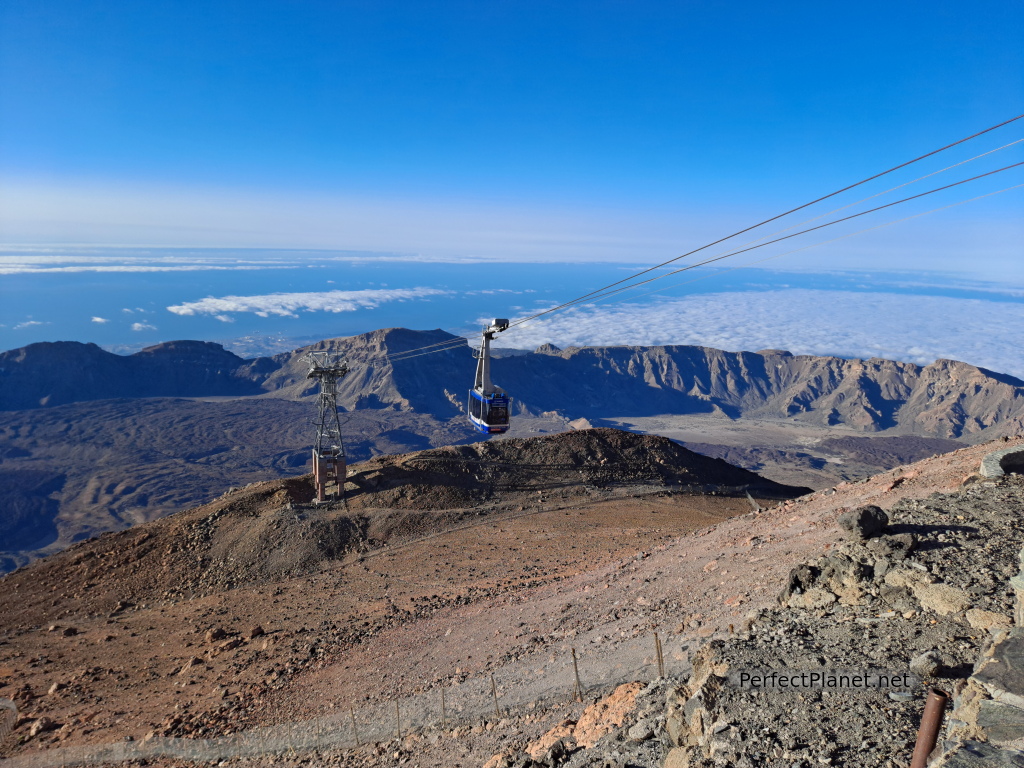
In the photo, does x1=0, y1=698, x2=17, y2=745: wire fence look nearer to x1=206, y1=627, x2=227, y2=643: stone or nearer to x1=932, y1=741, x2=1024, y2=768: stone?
x1=206, y1=627, x2=227, y2=643: stone

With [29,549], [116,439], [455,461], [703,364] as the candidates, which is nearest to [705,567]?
[455,461]

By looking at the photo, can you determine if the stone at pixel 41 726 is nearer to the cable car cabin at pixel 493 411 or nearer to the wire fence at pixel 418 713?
the wire fence at pixel 418 713

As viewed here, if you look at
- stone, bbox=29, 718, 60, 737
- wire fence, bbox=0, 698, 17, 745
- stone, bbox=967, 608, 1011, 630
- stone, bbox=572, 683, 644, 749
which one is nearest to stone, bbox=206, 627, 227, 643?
stone, bbox=29, 718, 60, 737

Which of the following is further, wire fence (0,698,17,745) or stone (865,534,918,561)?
wire fence (0,698,17,745)

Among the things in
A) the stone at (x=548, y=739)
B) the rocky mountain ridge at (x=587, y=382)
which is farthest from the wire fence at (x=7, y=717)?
the rocky mountain ridge at (x=587, y=382)

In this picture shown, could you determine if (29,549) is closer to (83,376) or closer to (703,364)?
(83,376)

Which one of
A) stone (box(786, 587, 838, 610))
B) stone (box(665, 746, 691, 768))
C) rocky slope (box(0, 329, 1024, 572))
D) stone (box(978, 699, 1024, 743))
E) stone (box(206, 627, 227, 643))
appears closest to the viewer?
stone (box(978, 699, 1024, 743))

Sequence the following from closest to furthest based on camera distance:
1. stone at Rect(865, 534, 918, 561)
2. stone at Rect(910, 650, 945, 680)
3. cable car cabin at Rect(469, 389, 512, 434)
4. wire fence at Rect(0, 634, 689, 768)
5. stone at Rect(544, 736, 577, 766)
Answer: stone at Rect(910, 650, 945, 680) < stone at Rect(544, 736, 577, 766) < stone at Rect(865, 534, 918, 561) < wire fence at Rect(0, 634, 689, 768) < cable car cabin at Rect(469, 389, 512, 434)
